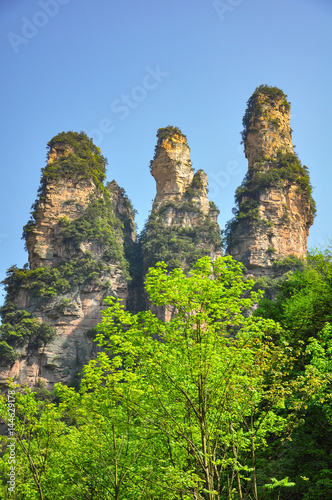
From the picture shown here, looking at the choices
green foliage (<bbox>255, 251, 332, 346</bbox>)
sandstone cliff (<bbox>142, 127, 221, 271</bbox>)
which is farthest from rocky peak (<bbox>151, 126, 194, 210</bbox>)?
green foliage (<bbox>255, 251, 332, 346</bbox>)

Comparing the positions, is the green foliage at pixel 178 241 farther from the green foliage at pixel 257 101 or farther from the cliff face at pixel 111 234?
the green foliage at pixel 257 101

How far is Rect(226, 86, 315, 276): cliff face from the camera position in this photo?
57.5 meters

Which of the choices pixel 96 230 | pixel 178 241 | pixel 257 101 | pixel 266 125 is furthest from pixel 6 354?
pixel 257 101

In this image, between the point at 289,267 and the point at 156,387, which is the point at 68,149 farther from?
the point at 156,387

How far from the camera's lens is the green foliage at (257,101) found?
2547 inches

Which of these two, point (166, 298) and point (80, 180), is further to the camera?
point (80, 180)

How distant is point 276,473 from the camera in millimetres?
14461

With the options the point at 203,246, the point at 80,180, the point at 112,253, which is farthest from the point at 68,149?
the point at 203,246

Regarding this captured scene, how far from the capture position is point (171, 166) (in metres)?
68.4

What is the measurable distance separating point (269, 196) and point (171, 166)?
53.1ft

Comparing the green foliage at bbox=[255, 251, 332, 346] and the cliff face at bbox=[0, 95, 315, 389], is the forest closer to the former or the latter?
the green foliage at bbox=[255, 251, 332, 346]

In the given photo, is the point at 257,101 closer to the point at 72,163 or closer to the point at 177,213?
the point at 177,213

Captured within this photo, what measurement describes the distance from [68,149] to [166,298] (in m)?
59.8

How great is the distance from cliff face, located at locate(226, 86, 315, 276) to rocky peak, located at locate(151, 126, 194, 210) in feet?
31.5
